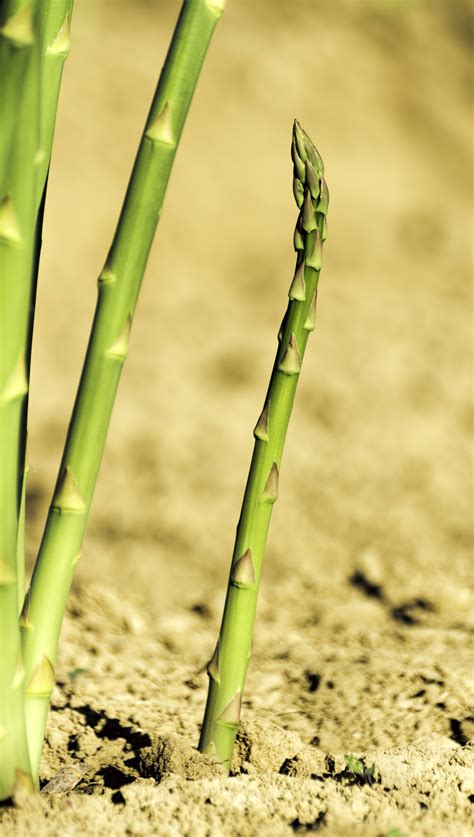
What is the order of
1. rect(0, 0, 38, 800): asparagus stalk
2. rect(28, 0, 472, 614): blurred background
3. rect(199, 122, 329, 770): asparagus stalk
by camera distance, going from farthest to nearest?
1. rect(28, 0, 472, 614): blurred background
2. rect(199, 122, 329, 770): asparagus stalk
3. rect(0, 0, 38, 800): asparagus stalk

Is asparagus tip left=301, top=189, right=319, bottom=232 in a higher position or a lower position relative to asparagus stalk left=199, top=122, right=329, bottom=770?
higher

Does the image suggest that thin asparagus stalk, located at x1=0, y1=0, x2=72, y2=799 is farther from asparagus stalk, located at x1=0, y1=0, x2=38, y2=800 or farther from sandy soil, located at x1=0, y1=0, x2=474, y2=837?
sandy soil, located at x1=0, y1=0, x2=474, y2=837

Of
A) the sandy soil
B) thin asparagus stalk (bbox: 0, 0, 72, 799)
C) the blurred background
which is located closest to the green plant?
thin asparagus stalk (bbox: 0, 0, 72, 799)

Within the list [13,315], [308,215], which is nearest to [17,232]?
[13,315]

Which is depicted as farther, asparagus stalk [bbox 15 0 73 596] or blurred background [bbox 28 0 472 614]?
blurred background [bbox 28 0 472 614]

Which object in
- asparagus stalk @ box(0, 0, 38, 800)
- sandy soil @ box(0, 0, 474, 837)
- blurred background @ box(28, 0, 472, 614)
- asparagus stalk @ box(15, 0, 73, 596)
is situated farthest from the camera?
blurred background @ box(28, 0, 472, 614)

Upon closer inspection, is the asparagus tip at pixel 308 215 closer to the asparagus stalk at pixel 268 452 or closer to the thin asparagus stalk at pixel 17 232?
the asparagus stalk at pixel 268 452

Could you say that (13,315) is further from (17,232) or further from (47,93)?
(47,93)

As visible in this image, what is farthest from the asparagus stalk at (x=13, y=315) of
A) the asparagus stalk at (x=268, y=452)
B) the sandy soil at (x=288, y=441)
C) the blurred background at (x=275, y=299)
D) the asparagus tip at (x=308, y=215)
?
the blurred background at (x=275, y=299)
